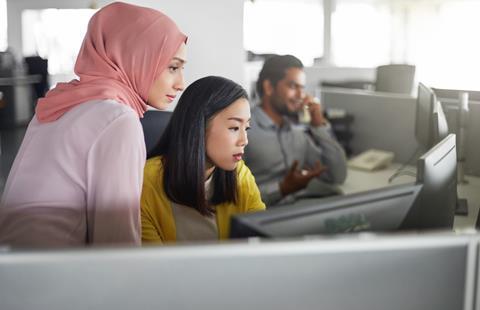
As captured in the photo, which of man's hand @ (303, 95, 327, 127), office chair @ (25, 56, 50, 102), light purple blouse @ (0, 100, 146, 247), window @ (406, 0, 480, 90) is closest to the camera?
light purple blouse @ (0, 100, 146, 247)

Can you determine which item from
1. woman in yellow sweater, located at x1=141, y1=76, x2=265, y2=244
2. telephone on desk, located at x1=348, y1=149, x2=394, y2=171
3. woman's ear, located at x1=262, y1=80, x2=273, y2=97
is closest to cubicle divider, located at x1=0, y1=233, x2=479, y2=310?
woman in yellow sweater, located at x1=141, y1=76, x2=265, y2=244

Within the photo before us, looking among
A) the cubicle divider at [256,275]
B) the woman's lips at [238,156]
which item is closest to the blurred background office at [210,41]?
the woman's lips at [238,156]

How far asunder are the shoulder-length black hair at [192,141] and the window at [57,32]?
165mm

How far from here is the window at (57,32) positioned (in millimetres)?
815

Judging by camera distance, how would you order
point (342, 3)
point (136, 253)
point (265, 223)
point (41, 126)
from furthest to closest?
point (342, 3)
point (41, 126)
point (265, 223)
point (136, 253)

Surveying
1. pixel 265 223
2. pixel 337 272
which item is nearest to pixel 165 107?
pixel 265 223

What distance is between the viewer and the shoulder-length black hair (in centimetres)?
81

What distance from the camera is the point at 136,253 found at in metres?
0.46

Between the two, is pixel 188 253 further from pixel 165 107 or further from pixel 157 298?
pixel 165 107

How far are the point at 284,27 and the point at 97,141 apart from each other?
0.43 meters

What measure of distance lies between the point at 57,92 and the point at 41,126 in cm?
5

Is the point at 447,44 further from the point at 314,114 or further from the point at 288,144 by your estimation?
the point at 288,144

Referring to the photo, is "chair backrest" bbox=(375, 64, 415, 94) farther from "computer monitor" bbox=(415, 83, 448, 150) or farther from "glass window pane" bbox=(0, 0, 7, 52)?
"glass window pane" bbox=(0, 0, 7, 52)

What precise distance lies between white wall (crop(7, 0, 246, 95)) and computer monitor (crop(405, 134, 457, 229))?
0.29 metres
